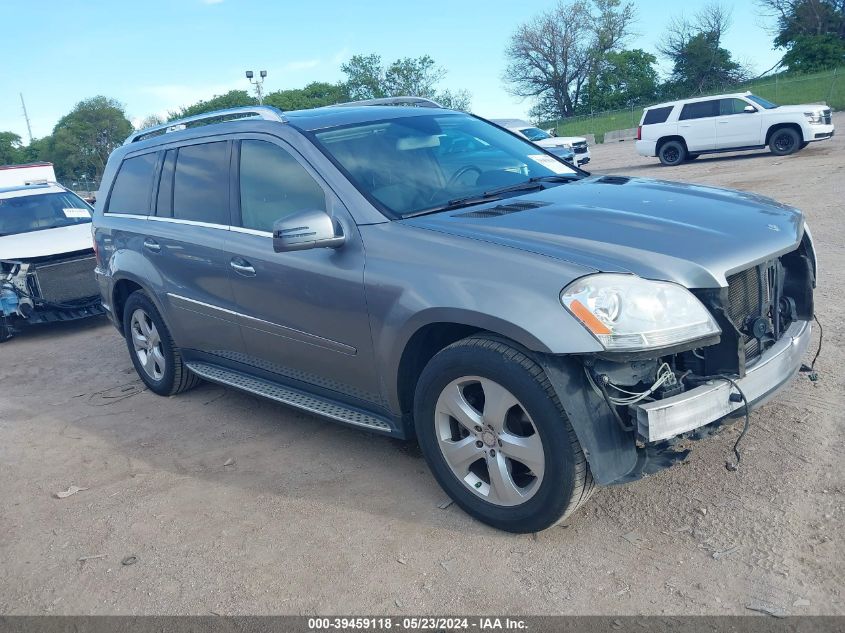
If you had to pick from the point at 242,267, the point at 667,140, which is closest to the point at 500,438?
the point at 242,267

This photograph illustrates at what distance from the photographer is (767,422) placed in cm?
402

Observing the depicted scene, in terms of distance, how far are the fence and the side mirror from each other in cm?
3624

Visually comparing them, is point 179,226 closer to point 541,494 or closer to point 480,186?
point 480,186

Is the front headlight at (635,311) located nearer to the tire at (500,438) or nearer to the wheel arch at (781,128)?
the tire at (500,438)

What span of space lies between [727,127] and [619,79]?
53.1m

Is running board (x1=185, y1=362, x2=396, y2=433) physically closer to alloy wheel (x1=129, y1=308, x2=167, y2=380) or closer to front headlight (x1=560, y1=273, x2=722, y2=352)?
alloy wheel (x1=129, y1=308, x2=167, y2=380)

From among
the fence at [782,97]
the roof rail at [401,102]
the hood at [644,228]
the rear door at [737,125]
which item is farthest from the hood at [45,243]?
the fence at [782,97]

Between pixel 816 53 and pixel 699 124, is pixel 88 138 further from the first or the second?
pixel 699 124

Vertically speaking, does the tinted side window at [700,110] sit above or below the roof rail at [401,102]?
below

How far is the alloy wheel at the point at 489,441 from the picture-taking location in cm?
313

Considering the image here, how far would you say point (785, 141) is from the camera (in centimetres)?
1934

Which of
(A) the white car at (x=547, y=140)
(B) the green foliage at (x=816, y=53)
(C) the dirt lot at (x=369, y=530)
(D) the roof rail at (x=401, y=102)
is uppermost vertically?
(B) the green foliage at (x=816, y=53)

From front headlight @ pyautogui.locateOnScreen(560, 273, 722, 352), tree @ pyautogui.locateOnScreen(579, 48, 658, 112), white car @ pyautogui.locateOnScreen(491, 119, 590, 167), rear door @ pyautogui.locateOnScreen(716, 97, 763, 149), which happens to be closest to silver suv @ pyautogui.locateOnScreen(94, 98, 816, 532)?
front headlight @ pyautogui.locateOnScreen(560, 273, 722, 352)

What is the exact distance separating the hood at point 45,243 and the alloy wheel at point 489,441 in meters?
6.60
